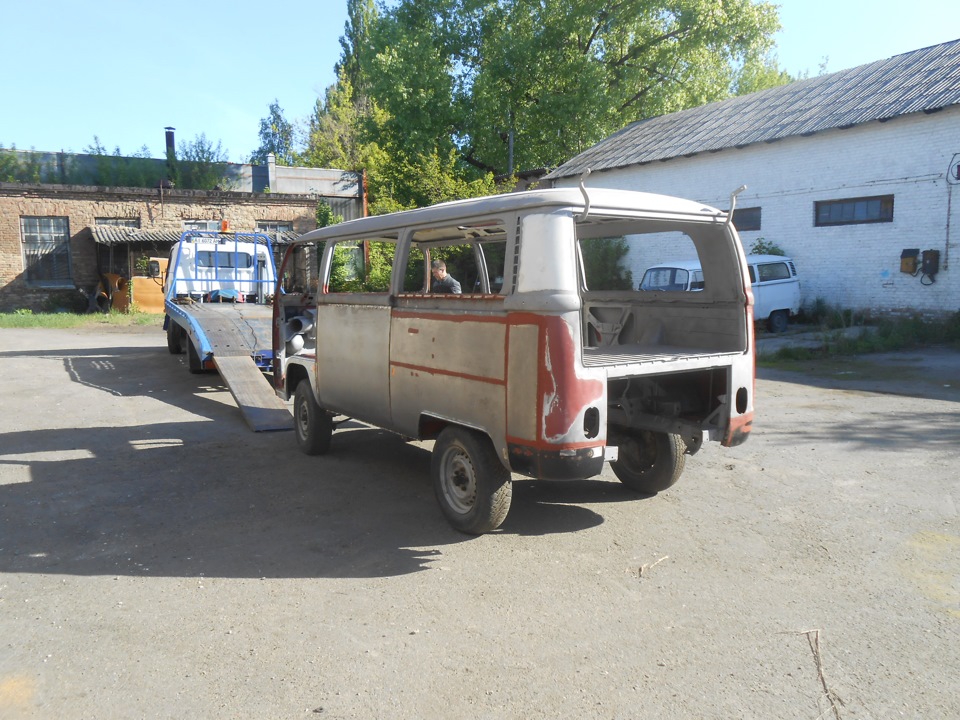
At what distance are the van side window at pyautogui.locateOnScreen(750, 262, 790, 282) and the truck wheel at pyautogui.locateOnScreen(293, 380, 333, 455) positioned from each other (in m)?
12.5

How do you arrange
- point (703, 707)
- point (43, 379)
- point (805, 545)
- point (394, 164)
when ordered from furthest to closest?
point (394, 164), point (43, 379), point (805, 545), point (703, 707)

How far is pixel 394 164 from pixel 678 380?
23716 millimetres

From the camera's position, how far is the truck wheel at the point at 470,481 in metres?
4.67

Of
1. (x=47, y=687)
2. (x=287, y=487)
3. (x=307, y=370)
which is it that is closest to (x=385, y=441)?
(x=307, y=370)

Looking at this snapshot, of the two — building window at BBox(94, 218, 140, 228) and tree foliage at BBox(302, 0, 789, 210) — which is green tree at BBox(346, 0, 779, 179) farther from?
building window at BBox(94, 218, 140, 228)

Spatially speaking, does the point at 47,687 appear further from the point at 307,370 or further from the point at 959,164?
the point at 959,164

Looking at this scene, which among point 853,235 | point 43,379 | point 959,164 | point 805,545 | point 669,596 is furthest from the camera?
point 853,235

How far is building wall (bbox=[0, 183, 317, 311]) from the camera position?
26.4m

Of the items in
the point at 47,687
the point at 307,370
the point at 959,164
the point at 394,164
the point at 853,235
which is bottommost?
the point at 47,687

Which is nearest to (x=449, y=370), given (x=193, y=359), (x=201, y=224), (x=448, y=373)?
(x=448, y=373)

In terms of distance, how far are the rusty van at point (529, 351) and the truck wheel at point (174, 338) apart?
25.7 feet

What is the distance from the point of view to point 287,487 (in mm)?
6121

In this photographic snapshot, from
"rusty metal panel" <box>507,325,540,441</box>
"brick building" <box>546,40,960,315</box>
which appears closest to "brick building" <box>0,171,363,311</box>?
"brick building" <box>546,40,960,315</box>

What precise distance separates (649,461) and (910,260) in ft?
43.5
